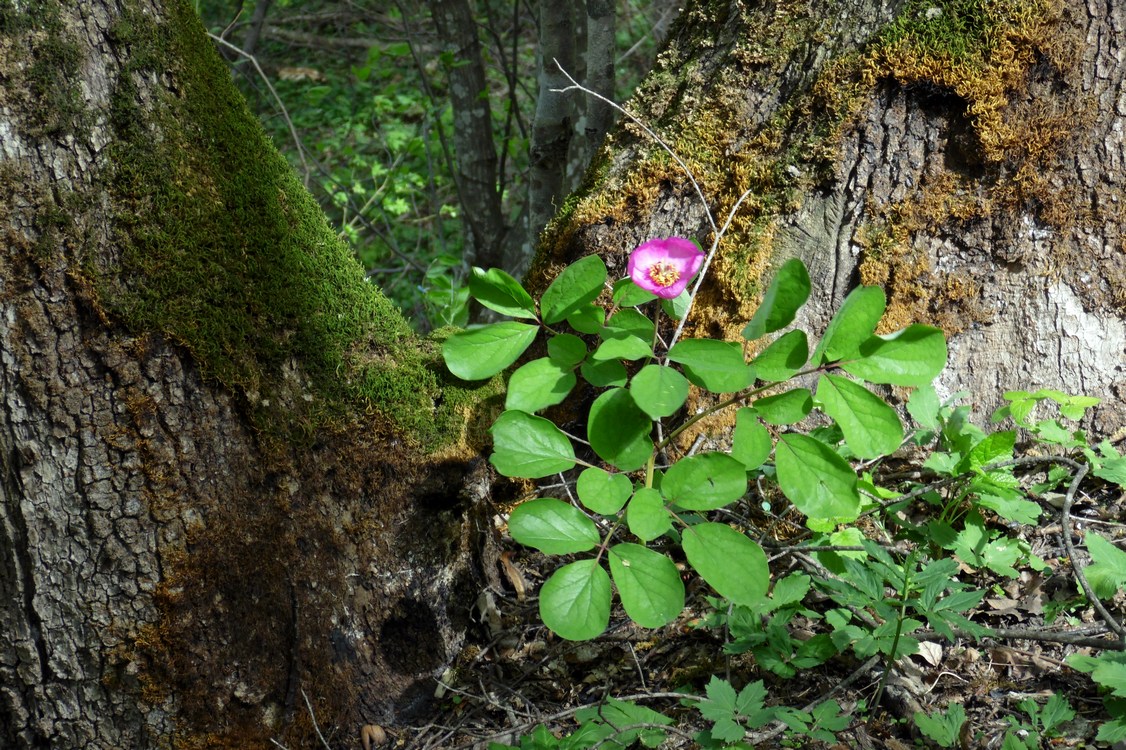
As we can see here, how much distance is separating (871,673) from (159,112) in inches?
72.2

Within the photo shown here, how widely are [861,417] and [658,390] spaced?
0.35 meters

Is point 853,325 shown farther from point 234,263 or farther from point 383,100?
point 383,100

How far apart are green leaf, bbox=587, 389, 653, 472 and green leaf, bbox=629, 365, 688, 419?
10 centimetres

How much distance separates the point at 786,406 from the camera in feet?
4.75

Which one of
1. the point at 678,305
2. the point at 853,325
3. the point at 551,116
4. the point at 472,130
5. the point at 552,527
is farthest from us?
the point at 472,130

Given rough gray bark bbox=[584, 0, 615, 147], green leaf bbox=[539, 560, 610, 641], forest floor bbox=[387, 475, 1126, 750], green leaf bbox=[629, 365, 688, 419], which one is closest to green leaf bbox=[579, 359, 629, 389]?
green leaf bbox=[629, 365, 688, 419]

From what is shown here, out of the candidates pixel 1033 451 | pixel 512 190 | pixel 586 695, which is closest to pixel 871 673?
pixel 586 695

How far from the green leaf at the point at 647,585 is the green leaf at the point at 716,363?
0.32 m

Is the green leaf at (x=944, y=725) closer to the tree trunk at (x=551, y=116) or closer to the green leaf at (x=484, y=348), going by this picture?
the green leaf at (x=484, y=348)

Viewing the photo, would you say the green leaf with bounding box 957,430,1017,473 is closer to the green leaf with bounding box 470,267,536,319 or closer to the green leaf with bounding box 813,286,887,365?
the green leaf with bounding box 813,286,887,365

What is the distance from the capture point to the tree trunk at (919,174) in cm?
195

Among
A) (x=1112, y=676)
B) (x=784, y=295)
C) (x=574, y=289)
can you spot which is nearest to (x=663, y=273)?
(x=574, y=289)

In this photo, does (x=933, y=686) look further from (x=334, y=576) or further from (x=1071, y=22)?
(x=1071, y=22)

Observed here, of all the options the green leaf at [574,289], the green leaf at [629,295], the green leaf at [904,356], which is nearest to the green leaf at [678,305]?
the green leaf at [629,295]
